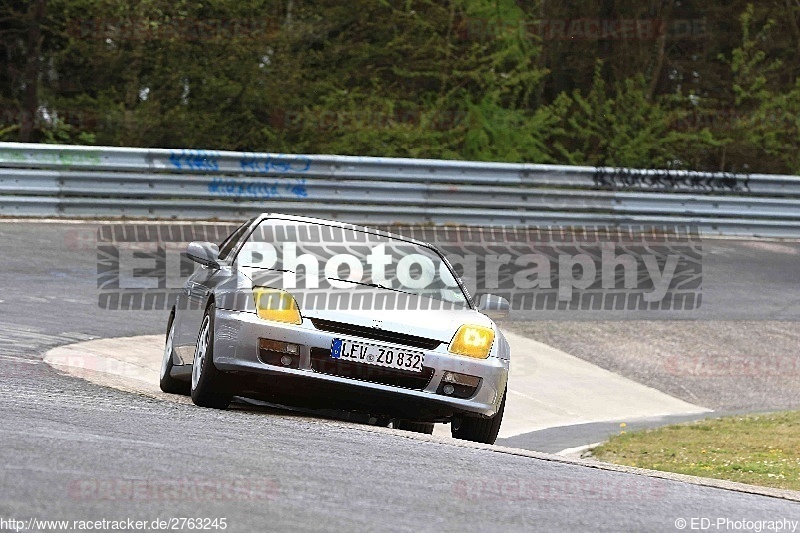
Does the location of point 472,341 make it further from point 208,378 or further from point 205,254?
point 205,254

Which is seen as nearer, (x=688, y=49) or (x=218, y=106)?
(x=218, y=106)

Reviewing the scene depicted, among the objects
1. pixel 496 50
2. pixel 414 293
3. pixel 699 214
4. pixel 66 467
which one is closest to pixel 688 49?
pixel 496 50

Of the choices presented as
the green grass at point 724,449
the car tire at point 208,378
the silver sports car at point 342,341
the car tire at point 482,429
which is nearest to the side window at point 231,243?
the silver sports car at point 342,341

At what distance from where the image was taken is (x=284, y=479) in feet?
19.0

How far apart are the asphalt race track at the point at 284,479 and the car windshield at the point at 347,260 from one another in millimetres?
888

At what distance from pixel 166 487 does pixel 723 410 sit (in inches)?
336

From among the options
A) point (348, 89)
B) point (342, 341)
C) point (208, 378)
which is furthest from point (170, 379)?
point (348, 89)

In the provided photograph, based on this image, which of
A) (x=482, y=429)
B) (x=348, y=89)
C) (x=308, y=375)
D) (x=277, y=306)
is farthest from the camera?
(x=348, y=89)

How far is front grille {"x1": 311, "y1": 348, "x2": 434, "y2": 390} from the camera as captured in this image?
26.2ft

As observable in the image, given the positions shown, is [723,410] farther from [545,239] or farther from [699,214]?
[699,214]

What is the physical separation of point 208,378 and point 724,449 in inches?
169

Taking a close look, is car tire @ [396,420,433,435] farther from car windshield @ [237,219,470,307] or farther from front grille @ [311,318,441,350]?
front grille @ [311,318,441,350]

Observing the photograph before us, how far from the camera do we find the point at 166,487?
542 centimetres

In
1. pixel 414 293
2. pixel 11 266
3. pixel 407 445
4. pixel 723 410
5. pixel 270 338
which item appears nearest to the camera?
pixel 407 445
